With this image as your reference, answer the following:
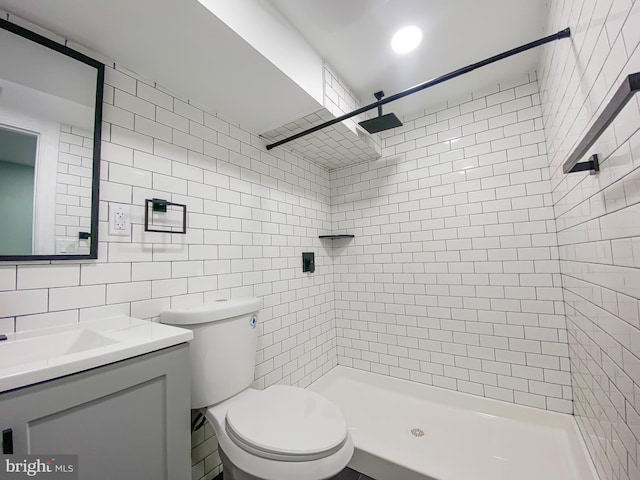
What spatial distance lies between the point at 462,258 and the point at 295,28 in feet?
5.69

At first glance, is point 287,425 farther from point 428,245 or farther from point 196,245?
point 428,245

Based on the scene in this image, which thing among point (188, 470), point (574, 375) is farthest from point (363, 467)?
point (574, 375)

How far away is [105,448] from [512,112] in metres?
2.51

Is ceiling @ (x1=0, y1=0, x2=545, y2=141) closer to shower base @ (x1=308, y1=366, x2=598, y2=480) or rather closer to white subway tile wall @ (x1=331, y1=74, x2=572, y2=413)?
white subway tile wall @ (x1=331, y1=74, x2=572, y2=413)

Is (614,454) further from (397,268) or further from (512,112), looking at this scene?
(512,112)

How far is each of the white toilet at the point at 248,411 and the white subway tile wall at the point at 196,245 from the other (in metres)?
0.25

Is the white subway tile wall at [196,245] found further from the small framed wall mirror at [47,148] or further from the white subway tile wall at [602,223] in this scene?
the white subway tile wall at [602,223]

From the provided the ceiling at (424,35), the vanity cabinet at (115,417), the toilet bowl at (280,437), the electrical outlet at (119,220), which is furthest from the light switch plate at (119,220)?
the ceiling at (424,35)

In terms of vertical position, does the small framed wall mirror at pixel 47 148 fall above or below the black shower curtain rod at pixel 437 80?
below

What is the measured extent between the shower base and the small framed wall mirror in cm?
171

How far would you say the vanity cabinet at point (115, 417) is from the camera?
59 cm

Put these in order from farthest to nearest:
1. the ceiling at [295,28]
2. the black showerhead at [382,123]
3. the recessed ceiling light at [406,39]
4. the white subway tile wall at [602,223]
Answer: the black showerhead at [382,123]
the recessed ceiling light at [406,39]
the ceiling at [295,28]
the white subway tile wall at [602,223]

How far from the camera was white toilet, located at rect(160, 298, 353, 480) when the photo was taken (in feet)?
3.01

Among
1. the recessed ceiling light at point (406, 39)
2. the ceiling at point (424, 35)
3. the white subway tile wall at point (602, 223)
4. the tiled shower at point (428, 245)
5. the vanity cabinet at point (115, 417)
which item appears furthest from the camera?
the recessed ceiling light at point (406, 39)
